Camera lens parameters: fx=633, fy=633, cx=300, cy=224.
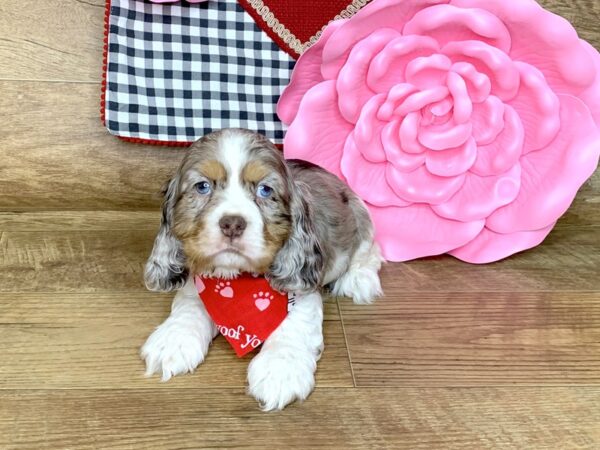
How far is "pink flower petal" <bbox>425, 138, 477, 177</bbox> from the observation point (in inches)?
100

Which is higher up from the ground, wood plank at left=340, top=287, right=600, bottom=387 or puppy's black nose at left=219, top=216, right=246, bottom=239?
puppy's black nose at left=219, top=216, right=246, bottom=239

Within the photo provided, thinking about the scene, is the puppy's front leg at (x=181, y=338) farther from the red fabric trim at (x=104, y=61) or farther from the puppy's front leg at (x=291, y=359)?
the red fabric trim at (x=104, y=61)

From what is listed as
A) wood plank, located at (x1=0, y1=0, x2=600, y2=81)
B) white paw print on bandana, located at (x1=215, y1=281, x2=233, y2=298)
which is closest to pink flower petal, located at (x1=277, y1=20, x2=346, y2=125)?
wood plank, located at (x1=0, y1=0, x2=600, y2=81)

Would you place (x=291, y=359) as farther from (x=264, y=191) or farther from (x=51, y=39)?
(x=51, y=39)

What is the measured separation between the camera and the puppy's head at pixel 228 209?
5.81ft

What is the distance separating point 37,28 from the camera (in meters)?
2.70

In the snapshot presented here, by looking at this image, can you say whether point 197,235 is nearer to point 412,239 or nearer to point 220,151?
point 220,151

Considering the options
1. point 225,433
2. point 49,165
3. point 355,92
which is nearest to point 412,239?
point 355,92

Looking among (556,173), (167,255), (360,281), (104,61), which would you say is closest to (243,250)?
(167,255)

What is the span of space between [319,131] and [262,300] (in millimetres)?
883

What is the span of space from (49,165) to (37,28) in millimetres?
593

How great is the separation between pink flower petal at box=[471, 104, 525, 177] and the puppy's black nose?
48.9 inches

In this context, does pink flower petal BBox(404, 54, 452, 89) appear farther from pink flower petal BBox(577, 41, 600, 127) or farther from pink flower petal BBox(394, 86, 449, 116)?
pink flower petal BBox(577, 41, 600, 127)

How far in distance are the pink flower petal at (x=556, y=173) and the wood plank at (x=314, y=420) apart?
2.86 ft
